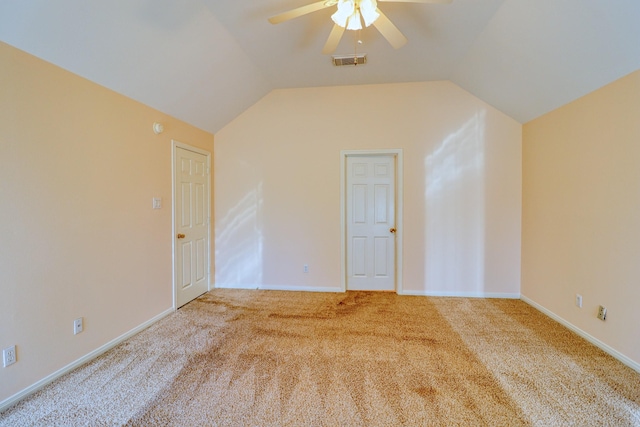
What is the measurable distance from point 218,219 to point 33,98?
8.05 feet

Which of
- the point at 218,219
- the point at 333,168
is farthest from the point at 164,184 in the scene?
the point at 333,168

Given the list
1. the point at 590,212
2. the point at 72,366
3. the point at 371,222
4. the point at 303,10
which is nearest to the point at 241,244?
the point at 371,222

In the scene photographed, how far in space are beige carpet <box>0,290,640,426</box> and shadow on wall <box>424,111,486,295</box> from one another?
0.72m

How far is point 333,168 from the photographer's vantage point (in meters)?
3.85

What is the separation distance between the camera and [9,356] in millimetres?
1702

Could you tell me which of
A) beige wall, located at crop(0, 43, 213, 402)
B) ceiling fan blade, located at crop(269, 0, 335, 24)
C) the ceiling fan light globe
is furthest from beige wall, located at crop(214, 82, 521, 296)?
ceiling fan blade, located at crop(269, 0, 335, 24)

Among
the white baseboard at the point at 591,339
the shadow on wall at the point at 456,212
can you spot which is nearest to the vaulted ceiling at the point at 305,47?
the shadow on wall at the point at 456,212

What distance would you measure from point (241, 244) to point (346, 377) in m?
2.61

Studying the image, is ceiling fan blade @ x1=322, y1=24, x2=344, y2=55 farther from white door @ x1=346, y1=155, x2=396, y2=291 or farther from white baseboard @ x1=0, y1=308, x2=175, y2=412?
white baseboard @ x1=0, y1=308, x2=175, y2=412

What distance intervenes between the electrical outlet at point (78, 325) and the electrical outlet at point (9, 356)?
0.37 meters

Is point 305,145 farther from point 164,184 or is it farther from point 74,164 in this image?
point 74,164

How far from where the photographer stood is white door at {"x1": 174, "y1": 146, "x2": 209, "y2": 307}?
3.29 m

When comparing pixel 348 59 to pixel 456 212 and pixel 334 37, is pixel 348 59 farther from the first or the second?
pixel 456 212

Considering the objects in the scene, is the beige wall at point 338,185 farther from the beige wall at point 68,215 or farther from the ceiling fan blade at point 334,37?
the ceiling fan blade at point 334,37
